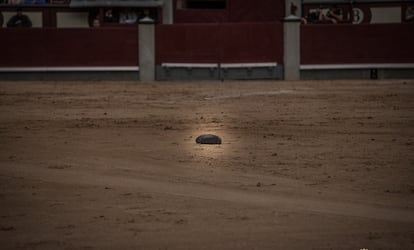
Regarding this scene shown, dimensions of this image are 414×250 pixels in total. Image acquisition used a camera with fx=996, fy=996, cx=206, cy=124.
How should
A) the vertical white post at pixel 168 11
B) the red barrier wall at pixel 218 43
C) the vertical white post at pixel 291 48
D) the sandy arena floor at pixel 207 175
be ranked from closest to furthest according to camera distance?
the sandy arena floor at pixel 207 175 < the red barrier wall at pixel 218 43 < the vertical white post at pixel 291 48 < the vertical white post at pixel 168 11

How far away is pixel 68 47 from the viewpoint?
80.8 ft

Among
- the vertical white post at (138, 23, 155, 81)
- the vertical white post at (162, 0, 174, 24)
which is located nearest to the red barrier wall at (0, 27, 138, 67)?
the vertical white post at (138, 23, 155, 81)

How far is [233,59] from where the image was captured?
79.9ft

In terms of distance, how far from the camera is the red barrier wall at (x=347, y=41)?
24578 millimetres

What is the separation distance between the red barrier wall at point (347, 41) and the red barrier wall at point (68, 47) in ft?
14.1

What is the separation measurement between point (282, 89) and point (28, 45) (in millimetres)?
7140

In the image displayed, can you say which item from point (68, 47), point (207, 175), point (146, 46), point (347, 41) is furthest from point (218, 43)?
point (207, 175)

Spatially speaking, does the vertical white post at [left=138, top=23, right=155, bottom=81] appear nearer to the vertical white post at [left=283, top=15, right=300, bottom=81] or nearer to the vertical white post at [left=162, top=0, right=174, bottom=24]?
the vertical white post at [left=283, top=15, right=300, bottom=81]

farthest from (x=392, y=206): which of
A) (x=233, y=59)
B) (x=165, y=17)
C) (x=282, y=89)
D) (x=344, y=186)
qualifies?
(x=165, y=17)

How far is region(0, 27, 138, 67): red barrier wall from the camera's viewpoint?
24.5m

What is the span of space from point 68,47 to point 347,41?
6.91 metres

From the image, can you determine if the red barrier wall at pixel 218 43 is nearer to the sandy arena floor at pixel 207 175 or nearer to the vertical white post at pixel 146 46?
the vertical white post at pixel 146 46

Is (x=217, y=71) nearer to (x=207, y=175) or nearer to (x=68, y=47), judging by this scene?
(x=68, y=47)

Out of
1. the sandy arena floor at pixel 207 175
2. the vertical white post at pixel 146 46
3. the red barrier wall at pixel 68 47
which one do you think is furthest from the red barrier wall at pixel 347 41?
the sandy arena floor at pixel 207 175
